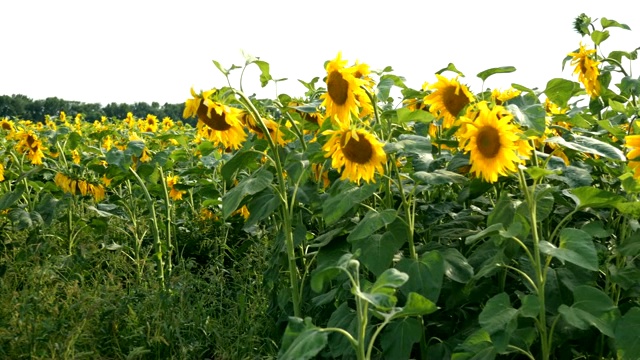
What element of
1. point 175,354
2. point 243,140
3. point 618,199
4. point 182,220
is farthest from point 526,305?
point 182,220

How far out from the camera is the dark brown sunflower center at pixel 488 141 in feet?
7.75

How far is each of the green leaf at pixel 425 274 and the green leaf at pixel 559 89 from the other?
0.75 m

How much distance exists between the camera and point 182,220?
17.7 feet

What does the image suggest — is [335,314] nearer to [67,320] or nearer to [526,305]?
[526,305]

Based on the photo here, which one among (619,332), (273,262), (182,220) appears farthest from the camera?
(182,220)

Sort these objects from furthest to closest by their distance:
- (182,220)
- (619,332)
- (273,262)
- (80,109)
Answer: (80,109)
(182,220)
(273,262)
(619,332)

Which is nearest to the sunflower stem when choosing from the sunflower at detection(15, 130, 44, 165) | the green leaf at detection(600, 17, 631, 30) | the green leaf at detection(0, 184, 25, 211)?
the green leaf at detection(600, 17, 631, 30)

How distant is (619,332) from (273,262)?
1.48 meters

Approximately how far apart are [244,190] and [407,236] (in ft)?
1.86

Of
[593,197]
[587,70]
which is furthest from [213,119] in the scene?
[587,70]

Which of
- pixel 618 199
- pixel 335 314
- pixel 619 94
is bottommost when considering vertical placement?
pixel 335 314

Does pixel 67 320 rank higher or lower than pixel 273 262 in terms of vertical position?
lower

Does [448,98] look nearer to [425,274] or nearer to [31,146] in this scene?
[425,274]

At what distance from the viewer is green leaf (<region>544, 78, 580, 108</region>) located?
2773mm
